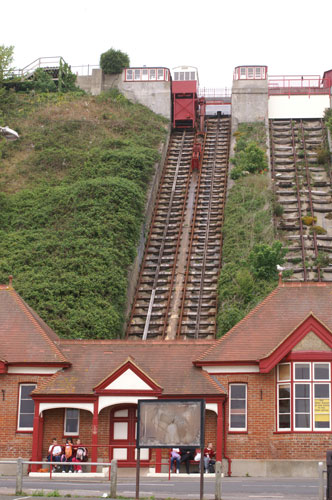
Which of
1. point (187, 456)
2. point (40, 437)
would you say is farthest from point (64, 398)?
point (187, 456)

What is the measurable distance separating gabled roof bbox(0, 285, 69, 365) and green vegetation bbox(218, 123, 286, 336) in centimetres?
1331

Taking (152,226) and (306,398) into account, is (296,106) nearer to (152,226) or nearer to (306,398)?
(152,226)

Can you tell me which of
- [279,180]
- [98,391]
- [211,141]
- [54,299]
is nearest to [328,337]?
[98,391]

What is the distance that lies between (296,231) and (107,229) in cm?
1244

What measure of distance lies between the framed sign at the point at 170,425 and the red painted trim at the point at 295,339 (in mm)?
8939

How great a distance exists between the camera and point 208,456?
3048cm

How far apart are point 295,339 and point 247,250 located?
23309mm

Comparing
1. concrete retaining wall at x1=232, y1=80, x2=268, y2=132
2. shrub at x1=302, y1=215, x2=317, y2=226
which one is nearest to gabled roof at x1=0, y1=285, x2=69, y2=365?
shrub at x1=302, y1=215, x2=317, y2=226

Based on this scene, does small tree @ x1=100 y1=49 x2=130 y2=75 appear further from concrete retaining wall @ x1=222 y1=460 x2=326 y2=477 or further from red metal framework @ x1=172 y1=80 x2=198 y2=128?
concrete retaining wall @ x1=222 y1=460 x2=326 y2=477

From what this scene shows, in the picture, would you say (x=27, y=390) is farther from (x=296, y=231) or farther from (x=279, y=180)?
(x=279, y=180)

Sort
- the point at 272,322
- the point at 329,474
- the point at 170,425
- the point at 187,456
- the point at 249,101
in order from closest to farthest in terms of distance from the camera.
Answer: the point at 329,474, the point at 170,425, the point at 187,456, the point at 272,322, the point at 249,101

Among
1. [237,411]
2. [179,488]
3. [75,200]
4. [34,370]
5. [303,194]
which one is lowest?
[179,488]

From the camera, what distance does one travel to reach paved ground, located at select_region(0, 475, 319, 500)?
22062 millimetres

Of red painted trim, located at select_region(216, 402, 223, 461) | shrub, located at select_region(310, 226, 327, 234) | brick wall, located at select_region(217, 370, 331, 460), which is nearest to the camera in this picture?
brick wall, located at select_region(217, 370, 331, 460)
